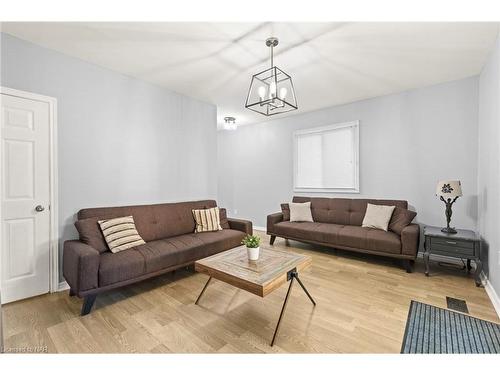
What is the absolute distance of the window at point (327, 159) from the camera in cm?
416

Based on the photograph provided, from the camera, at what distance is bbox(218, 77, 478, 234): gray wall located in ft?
10.3

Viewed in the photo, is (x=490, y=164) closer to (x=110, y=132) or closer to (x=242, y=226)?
Answer: (x=242, y=226)

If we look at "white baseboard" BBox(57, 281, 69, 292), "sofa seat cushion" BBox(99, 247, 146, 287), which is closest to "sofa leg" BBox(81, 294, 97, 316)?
"sofa seat cushion" BBox(99, 247, 146, 287)

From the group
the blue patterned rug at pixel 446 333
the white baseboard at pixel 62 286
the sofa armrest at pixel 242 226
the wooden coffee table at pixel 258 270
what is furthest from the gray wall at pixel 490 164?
the white baseboard at pixel 62 286

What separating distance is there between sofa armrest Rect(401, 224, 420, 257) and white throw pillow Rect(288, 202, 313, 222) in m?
1.51

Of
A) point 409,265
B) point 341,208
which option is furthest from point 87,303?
point 341,208

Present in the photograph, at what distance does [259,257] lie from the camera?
2.16 metres

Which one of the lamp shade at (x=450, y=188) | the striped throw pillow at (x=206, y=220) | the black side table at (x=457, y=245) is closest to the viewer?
the black side table at (x=457, y=245)

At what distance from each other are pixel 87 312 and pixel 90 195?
4.30ft

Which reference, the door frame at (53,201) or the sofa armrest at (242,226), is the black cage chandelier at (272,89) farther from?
the door frame at (53,201)

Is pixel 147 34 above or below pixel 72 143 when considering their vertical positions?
above

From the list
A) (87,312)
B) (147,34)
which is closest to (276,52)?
(147,34)
